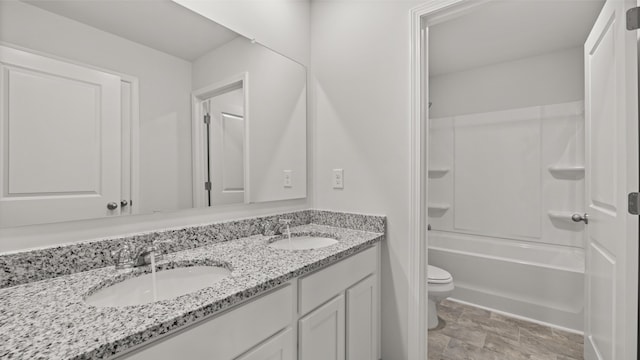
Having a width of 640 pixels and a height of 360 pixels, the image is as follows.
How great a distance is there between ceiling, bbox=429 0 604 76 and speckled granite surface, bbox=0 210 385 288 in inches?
64.3

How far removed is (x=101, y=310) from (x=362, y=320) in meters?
1.14

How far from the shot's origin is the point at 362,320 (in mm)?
1462

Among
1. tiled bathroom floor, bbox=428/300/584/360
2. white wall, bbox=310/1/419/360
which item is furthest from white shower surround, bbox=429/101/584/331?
white wall, bbox=310/1/419/360

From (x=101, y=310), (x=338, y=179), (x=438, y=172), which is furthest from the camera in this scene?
(x=438, y=172)

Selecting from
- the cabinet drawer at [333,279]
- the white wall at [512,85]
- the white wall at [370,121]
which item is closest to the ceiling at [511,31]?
the white wall at [512,85]

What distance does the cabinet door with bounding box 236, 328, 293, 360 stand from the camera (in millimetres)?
880

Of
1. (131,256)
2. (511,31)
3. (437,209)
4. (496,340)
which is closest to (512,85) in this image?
(511,31)

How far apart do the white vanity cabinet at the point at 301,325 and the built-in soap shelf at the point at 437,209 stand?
1.85m

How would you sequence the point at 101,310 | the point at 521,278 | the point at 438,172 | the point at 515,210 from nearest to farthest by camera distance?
1. the point at 101,310
2. the point at 521,278
3. the point at 515,210
4. the point at 438,172

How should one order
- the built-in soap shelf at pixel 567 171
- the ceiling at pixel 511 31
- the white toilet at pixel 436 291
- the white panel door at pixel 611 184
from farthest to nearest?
1. the built-in soap shelf at pixel 567 171
2. the white toilet at pixel 436 291
3. the ceiling at pixel 511 31
4. the white panel door at pixel 611 184

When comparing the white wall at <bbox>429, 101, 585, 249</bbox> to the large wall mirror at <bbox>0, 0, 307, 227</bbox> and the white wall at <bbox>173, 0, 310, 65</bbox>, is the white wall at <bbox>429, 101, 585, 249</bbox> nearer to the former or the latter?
the white wall at <bbox>173, 0, 310, 65</bbox>

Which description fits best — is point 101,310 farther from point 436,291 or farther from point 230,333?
point 436,291

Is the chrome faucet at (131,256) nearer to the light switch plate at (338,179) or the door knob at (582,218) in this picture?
the light switch plate at (338,179)

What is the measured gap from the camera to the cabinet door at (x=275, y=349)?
2.89 ft
